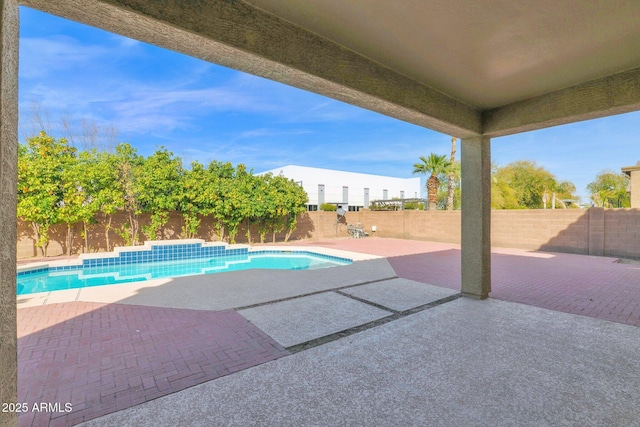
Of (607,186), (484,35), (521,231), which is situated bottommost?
(521,231)

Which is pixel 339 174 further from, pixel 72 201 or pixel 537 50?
pixel 537 50

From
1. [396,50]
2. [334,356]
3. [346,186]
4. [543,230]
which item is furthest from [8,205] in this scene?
[346,186]

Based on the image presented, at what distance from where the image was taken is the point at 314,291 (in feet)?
18.5

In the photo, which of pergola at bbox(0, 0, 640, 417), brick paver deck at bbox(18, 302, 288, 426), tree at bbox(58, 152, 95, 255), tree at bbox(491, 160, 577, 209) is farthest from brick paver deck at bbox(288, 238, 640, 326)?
tree at bbox(491, 160, 577, 209)

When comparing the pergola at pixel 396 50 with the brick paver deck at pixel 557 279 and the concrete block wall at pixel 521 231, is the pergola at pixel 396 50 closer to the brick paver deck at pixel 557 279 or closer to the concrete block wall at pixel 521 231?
the brick paver deck at pixel 557 279

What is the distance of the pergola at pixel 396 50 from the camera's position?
1650 millimetres

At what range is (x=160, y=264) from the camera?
34.2ft

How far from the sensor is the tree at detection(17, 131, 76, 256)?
9368 millimetres

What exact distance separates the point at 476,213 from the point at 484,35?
9.67 feet

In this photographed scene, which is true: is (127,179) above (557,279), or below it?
above

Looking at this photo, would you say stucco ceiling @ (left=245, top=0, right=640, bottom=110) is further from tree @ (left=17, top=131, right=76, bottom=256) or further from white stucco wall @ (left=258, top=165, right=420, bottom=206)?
white stucco wall @ (left=258, top=165, right=420, bottom=206)

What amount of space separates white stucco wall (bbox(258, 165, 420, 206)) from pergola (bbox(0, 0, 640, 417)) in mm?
25989

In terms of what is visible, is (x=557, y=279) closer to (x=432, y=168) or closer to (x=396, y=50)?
(x=396, y=50)

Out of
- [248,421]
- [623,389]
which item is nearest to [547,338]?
[623,389]
